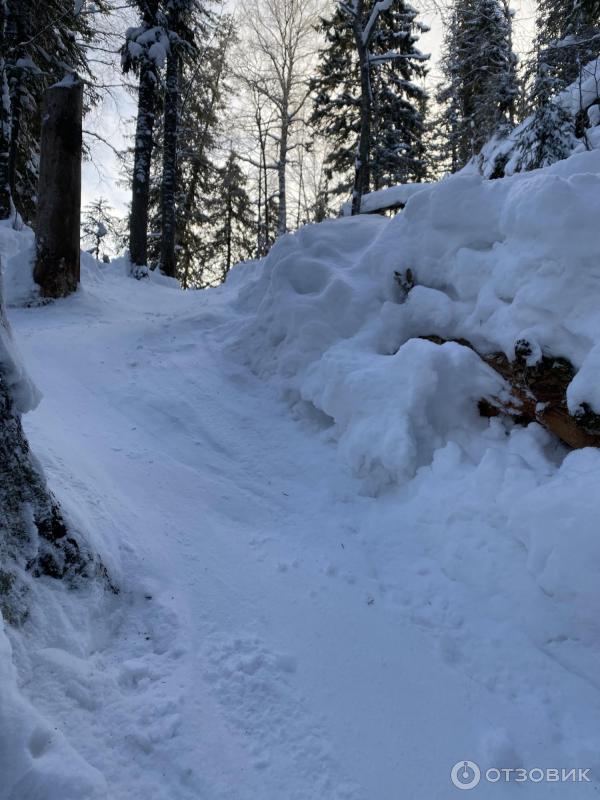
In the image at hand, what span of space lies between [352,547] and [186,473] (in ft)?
4.34

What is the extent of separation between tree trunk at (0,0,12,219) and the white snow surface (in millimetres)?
6486

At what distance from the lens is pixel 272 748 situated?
1.73 meters

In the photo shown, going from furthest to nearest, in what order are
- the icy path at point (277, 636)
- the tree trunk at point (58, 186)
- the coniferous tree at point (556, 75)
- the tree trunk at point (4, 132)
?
the tree trunk at point (4, 132) → the tree trunk at point (58, 186) → the coniferous tree at point (556, 75) → the icy path at point (277, 636)

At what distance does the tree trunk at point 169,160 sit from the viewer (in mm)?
12148

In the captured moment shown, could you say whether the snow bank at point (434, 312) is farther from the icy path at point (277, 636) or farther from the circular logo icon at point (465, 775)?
the circular logo icon at point (465, 775)

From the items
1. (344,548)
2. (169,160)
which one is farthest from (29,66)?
(344,548)

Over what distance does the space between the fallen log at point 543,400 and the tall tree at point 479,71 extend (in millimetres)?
8760

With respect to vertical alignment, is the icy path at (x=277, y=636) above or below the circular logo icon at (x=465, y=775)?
above

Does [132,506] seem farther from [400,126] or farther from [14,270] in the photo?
[400,126]

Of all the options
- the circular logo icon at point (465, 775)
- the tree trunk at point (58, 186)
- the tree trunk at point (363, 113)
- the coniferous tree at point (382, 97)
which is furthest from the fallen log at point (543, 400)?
the coniferous tree at point (382, 97)

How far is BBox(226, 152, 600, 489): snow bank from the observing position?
308 cm

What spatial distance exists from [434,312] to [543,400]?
139 centimetres

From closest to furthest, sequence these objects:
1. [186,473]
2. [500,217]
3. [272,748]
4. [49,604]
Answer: [272,748] → [49,604] → [186,473] → [500,217]

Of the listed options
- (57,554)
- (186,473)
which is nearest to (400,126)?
(186,473)
